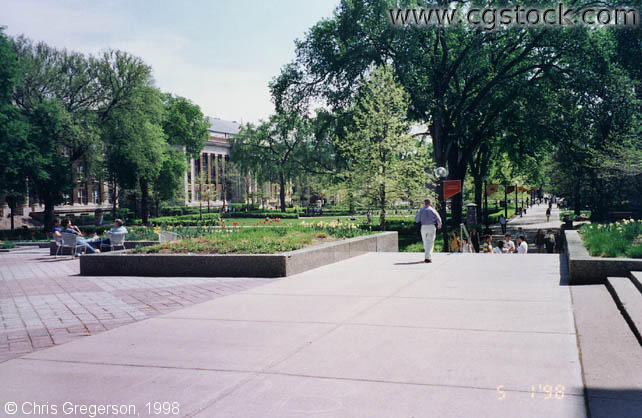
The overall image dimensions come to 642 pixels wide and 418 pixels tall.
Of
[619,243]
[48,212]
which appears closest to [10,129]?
[48,212]

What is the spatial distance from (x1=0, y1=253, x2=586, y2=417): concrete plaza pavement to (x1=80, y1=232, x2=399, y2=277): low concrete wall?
256 centimetres

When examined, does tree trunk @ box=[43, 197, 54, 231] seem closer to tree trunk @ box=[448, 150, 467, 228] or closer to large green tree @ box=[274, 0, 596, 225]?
large green tree @ box=[274, 0, 596, 225]

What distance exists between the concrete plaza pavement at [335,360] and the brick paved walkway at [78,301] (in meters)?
0.47

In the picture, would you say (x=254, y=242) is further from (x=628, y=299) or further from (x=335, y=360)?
(x=628, y=299)

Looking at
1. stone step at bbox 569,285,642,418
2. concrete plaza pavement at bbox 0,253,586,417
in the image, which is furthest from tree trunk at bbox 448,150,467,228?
stone step at bbox 569,285,642,418

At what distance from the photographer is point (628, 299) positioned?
6578 millimetres

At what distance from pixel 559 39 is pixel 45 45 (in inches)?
1295

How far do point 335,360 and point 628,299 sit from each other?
4.08 m

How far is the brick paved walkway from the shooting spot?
623cm

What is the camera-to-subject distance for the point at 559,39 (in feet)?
96.8

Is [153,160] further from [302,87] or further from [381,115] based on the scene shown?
[381,115]

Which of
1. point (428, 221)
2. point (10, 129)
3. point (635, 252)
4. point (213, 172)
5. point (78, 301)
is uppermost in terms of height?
point (213, 172)

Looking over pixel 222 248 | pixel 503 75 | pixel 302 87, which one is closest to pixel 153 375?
pixel 222 248
